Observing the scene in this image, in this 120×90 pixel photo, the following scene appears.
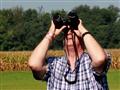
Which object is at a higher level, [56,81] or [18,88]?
[56,81]

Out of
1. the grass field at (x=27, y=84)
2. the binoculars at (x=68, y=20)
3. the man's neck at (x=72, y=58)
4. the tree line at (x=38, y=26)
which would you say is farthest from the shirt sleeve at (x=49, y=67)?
the tree line at (x=38, y=26)

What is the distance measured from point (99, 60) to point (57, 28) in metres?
0.40

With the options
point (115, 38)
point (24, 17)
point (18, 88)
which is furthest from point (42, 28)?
point (18, 88)

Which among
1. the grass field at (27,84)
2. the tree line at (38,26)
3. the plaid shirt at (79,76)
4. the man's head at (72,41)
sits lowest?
the tree line at (38,26)

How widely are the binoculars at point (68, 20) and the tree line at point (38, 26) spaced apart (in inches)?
1655

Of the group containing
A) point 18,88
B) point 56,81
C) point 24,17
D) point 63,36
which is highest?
point 63,36

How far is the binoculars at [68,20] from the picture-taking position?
388 cm

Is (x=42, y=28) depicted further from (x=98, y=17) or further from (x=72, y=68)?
(x=72, y=68)

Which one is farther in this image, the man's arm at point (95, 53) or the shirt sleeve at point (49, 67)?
the shirt sleeve at point (49, 67)

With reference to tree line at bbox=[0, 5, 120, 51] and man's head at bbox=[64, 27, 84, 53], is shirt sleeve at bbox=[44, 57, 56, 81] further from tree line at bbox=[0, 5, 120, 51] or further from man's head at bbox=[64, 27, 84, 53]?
tree line at bbox=[0, 5, 120, 51]

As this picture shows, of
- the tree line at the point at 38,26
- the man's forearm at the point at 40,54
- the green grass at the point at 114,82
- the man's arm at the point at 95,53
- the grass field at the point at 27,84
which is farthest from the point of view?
the tree line at the point at 38,26

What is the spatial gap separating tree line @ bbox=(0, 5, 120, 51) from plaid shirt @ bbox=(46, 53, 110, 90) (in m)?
42.0

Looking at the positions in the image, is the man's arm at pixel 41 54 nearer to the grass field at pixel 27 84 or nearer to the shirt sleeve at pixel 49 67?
the shirt sleeve at pixel 49 67

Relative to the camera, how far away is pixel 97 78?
3.89 m
